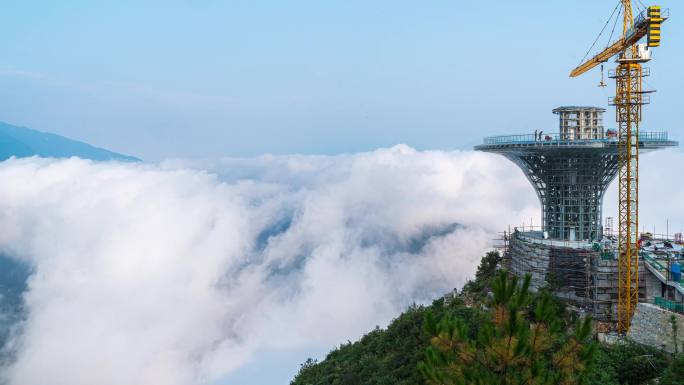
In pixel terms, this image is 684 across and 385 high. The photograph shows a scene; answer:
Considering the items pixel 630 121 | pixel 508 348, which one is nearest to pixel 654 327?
pixel 630 121

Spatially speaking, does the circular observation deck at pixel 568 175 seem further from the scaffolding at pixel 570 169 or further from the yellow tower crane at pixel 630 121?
the yellow tower crane at pixel 630 121

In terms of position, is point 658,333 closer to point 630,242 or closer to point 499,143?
point 630,242

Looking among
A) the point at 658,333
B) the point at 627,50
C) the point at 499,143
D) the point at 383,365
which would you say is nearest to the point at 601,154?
the point at 499,143

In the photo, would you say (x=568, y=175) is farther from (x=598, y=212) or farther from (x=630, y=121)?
(x=630, y=121)

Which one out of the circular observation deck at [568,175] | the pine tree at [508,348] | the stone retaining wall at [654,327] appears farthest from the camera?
the circular observation deck at [568,175]

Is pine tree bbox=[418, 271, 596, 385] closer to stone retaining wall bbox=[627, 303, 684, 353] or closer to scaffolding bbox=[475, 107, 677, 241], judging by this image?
stone retaining wall bbox=[627, 303, 684, 353]

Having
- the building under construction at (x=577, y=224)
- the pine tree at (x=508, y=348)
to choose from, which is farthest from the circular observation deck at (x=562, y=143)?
the pine tree at (x=508, y=348)
